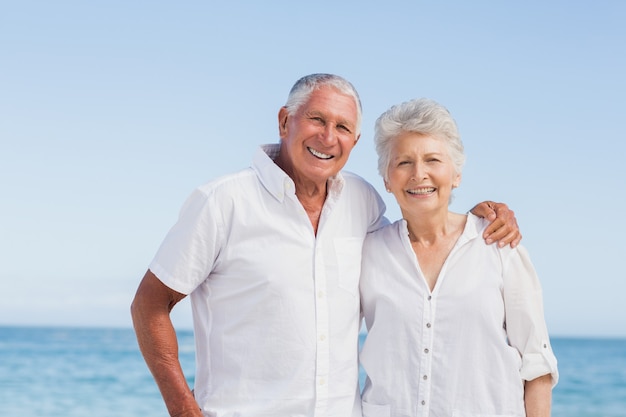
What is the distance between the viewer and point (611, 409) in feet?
55.9

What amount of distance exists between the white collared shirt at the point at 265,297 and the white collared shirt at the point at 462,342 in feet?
0.50

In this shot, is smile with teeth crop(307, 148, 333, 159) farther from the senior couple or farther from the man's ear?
the man's ear

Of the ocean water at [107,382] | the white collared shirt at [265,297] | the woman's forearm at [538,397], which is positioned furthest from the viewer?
the ocean water at [107,382]

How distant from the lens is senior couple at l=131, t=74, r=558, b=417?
3.00 metres

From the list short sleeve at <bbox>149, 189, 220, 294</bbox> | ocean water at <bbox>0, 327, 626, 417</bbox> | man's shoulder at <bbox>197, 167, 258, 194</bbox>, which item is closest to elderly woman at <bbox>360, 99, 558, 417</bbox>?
man's shoulder at <bbox>197, 167, 258, 194</bbox>

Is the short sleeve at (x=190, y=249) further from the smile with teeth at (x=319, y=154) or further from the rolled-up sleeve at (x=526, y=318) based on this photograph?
the rolled-up sleeve at (x=526, y=318)

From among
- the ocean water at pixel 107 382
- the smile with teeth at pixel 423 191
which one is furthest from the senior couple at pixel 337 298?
the ocean water at pixel 107 382

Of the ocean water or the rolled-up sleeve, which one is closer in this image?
the rolled-up sleeve

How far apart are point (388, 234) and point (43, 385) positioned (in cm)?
1784

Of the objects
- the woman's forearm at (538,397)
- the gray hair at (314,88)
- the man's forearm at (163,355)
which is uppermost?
the gray hair at (314,88)

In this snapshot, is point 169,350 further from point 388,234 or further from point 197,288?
point 388,234

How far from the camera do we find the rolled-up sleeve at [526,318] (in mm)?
3041

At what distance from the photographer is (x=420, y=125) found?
10.1 ft

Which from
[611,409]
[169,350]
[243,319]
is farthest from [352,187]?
[611,409]
